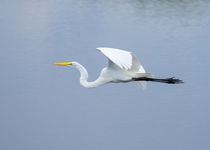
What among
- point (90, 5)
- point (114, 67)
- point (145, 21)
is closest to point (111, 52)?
point (114, 67)

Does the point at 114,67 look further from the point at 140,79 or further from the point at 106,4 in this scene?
the point at 106,4

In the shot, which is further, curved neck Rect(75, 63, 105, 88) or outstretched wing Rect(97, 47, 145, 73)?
curved neck Rect(75, 63, 105, 88)

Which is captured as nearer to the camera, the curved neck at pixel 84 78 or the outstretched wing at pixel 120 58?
the outstretched wing at pixel 120 58

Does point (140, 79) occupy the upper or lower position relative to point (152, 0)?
lower

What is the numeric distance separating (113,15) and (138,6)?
0.64 meters

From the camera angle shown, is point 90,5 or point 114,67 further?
point 90,5

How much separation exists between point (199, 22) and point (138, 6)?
1.00m

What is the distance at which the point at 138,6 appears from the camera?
30.8 ft

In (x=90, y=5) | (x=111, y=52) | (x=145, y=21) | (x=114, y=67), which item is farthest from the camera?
(x=90, y=5)

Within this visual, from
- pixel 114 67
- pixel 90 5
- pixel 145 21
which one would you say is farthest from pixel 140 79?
pixel 90 5

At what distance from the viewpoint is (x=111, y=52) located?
15.3ft

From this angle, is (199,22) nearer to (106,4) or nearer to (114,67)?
(106,4)

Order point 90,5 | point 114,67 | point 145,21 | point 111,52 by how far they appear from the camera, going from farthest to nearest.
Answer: point 90,5, point 145,21, point 114,67, point 111,52

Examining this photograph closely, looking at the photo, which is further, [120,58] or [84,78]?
[84,78]
